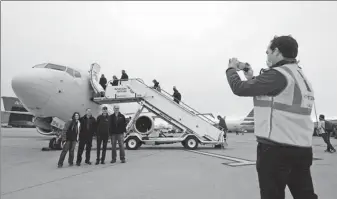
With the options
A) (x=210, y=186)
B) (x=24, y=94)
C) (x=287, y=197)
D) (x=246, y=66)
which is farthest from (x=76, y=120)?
(x=246, y=66)

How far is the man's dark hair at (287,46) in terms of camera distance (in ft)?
6.60

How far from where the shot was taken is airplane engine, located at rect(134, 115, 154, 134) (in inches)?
565

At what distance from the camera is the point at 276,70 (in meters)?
1.92

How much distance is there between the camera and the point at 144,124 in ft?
47.8

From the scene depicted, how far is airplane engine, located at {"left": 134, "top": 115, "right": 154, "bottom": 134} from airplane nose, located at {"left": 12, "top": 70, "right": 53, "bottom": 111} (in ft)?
15.9

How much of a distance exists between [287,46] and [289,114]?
1.74 feet

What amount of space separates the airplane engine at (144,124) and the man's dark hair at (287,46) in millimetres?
12448

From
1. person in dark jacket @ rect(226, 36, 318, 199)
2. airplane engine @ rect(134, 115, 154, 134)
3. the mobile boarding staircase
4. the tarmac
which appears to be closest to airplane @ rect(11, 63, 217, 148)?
airplane engine @ rect(134, 115, 154, 134)

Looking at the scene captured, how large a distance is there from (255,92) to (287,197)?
2774 mm

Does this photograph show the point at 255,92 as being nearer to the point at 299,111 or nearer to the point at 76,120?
the point at 299,111

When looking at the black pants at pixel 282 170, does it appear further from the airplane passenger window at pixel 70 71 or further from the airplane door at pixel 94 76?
the airplane door at pixel 94 76

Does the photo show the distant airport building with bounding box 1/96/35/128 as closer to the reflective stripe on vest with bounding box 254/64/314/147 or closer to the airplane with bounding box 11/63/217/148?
the airplane with bounding box 11/63/217/148

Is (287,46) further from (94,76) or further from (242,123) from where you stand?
(242,123)

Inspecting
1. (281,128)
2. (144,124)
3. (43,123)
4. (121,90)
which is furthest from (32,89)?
(281,128)
